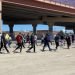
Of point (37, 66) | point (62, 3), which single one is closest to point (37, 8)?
point (62, 3)

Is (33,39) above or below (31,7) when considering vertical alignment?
below

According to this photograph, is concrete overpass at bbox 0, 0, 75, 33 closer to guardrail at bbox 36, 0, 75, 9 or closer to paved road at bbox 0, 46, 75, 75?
guardrail at bbox 36, 0, 75, 9

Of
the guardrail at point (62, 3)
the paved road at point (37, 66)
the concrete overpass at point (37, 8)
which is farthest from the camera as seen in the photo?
the guardrail at point (62, 3)

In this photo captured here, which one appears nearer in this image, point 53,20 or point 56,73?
point 56,73

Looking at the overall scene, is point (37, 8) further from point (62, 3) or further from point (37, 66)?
point (37, 66)

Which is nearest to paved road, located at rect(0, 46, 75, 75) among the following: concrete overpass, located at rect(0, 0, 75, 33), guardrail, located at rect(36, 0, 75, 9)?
concrete overpass, located at rect(0, 0, 75, 33)

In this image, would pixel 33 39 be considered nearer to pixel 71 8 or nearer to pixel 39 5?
pixel 39 5

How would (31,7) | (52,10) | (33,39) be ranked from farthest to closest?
(52,10) → (31,7) → (33,39)

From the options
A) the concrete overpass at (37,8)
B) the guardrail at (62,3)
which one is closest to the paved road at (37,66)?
the concrete overpass at (37,8)

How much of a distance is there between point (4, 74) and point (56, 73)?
1.94 m

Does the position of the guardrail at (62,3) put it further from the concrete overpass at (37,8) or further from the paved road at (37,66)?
the paved road at (37,66)

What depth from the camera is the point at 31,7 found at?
55.4m

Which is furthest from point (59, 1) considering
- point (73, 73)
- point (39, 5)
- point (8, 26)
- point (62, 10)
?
point (73, 73)

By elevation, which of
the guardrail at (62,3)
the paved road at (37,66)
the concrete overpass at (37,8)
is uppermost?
the guardrail at (62,3)
